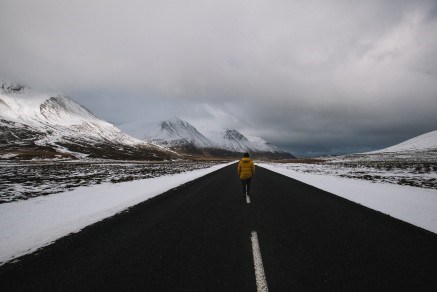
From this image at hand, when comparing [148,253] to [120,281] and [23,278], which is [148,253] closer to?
[120,281]

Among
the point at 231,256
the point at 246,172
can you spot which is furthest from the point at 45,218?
the point at 246,172

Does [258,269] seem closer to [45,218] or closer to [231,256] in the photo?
[231,256]

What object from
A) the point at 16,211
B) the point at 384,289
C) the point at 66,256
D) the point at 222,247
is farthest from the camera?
the point at 16,211

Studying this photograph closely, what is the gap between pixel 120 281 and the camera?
3.90m

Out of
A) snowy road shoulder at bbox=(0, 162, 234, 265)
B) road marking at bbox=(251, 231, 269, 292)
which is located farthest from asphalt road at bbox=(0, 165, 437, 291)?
snowy road shoulder at bbox=(0, 162, 234, 265)

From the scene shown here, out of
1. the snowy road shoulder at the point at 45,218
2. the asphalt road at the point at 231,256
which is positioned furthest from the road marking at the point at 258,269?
the snowy road shoulder at the point at 45,218

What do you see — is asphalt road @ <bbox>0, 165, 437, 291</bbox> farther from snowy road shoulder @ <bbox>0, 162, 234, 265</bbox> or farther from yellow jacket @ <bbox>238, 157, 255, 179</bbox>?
yellow jacket @ <bbox>238, 157, 255, 179</bbox>

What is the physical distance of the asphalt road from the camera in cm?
385

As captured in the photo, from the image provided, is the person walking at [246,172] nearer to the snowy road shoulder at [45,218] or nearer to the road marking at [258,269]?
the snowy road shoulder at [45,218]

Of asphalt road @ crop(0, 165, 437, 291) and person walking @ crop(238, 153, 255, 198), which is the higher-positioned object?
person walking @ crop(238, 153, 255, 198)

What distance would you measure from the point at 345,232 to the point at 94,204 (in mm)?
9205

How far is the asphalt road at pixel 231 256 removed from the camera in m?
3.85

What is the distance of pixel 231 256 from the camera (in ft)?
16.0

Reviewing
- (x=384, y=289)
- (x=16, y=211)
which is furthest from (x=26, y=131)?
(x=384, y=289)
